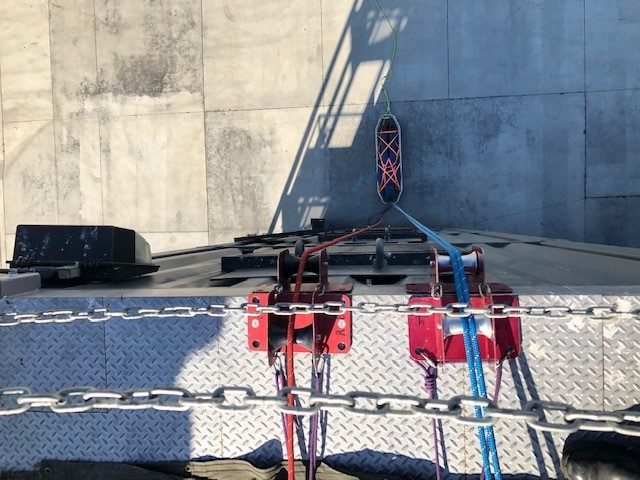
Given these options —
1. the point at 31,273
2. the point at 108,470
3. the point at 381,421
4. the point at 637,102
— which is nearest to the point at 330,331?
the point at 381,421

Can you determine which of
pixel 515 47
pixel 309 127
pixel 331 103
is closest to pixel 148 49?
pixel 309 127

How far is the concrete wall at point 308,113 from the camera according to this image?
21.8 ft

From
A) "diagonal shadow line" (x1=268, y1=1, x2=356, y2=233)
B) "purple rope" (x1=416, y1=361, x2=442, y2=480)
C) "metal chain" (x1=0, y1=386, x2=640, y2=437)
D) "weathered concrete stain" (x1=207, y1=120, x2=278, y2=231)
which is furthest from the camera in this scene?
"weathered concrete stain" (x1=207, y1=120, x2=278, y2=231)

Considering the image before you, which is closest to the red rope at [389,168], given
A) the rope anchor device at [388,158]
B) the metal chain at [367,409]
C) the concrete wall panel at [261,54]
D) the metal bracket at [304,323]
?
the rope anchor device at [388,158]

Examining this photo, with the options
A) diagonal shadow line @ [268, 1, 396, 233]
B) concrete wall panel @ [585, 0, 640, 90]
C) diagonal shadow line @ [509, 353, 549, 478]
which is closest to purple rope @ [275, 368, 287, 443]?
diagonal shadow line @ [509, 353, 549, 478]

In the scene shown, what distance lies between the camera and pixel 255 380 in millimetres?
2180

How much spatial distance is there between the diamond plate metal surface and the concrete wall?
5.24 meters

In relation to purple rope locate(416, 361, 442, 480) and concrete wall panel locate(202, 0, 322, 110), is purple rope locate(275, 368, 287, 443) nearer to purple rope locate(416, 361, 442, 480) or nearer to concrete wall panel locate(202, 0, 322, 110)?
purple rope locate(416, 361, 442, 480)

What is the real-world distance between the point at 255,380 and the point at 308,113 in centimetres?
582

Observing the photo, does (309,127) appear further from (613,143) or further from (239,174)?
(613,143)

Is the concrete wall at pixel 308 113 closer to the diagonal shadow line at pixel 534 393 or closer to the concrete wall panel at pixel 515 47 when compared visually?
the concrete wall panel at pixel 515 47

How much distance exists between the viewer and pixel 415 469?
2.10m

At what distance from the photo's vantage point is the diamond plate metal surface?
6.55 feet

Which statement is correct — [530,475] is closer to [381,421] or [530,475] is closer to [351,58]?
[381,421]
